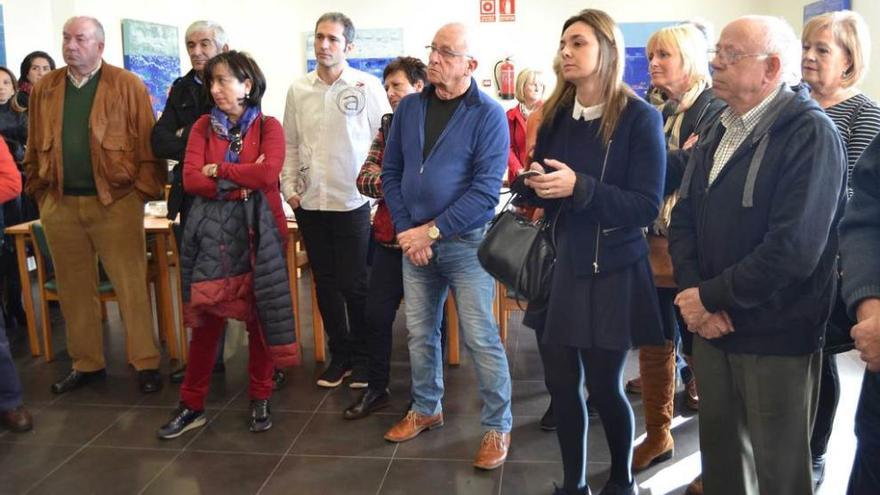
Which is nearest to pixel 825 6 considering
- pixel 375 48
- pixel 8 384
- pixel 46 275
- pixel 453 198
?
pixel 375 48

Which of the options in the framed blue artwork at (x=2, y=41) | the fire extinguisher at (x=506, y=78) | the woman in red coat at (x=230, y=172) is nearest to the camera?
the woman in red coat at (x=230, y=172)

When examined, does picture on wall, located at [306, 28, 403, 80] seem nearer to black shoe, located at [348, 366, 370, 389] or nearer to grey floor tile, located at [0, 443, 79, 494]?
black shoe, located at [348, 366, 370, 389]

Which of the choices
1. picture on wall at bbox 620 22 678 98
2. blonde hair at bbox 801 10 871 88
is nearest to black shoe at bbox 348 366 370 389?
blonde hair at bbox 801 10 871 88

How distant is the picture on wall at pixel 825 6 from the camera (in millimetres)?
5540

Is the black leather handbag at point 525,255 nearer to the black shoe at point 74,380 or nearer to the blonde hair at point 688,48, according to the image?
the blonde hair at point 688,48

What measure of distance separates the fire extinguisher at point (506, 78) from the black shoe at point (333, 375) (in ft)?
15.0

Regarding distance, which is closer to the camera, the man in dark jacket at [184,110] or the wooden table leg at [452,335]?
the man in dark jacket at [184,110]

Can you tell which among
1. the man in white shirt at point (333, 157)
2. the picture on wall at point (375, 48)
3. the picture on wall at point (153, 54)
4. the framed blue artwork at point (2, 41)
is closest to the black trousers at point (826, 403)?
the man in white shirt at point (333, 157)

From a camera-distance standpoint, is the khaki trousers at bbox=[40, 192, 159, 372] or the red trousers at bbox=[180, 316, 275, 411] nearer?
the red trousers at bbox=[180, 316, 275, 411]

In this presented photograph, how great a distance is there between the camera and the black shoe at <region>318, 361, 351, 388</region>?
359 centimetres

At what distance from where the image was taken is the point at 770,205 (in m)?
1.72

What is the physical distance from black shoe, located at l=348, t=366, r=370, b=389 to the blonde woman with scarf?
132 cm

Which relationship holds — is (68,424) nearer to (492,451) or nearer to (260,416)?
(260,416)

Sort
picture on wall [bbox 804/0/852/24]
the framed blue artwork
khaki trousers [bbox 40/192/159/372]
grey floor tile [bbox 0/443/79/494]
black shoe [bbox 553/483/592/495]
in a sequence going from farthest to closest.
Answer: picture on wall [bbox 804/0/852/24] < the framed blue artwork < khaki trousers [bbox 40/192/159/372] < grey floor tile [bbox 0/443/79/494] < black shoe [bbox 553/483/592/495]
